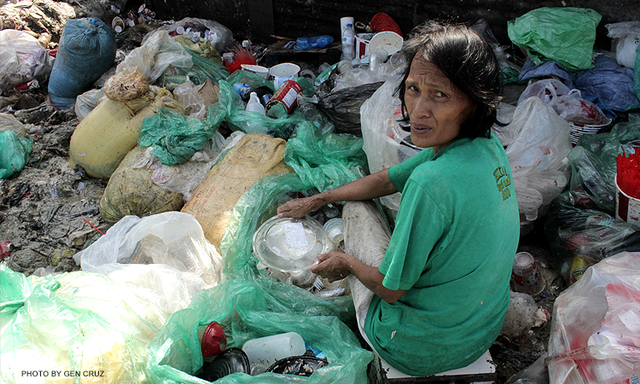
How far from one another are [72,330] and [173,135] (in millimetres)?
1739

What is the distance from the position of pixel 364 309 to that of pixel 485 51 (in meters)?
1.04

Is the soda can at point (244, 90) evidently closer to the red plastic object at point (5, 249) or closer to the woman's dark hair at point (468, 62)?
the red plastic object at point (5, 249)

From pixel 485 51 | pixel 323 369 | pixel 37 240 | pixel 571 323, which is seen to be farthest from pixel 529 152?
pixel 37 240

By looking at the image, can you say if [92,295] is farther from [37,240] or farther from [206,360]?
[37,240]

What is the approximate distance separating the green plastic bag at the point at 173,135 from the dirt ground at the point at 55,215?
27.3 inches

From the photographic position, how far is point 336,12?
15.8 feet

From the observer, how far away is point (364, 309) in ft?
5.64

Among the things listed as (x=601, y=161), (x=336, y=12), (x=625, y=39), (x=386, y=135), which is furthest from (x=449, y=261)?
(x=336, y=12)

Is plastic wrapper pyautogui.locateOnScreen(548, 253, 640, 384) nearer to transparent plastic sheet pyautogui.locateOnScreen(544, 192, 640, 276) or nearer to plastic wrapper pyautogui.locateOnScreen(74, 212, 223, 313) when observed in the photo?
transparent plastic sheet pyautogui.locateOnScreen(544, 192, 640, 276)

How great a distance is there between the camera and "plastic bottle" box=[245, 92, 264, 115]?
3.44 m

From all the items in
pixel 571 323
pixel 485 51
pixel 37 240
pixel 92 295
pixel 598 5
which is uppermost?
pixel 485 51

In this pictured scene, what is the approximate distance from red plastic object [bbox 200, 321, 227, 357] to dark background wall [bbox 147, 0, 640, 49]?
10.3ft

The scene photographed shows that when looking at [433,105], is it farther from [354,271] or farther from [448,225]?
[354,271]

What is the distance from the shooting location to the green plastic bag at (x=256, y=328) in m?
1.53
